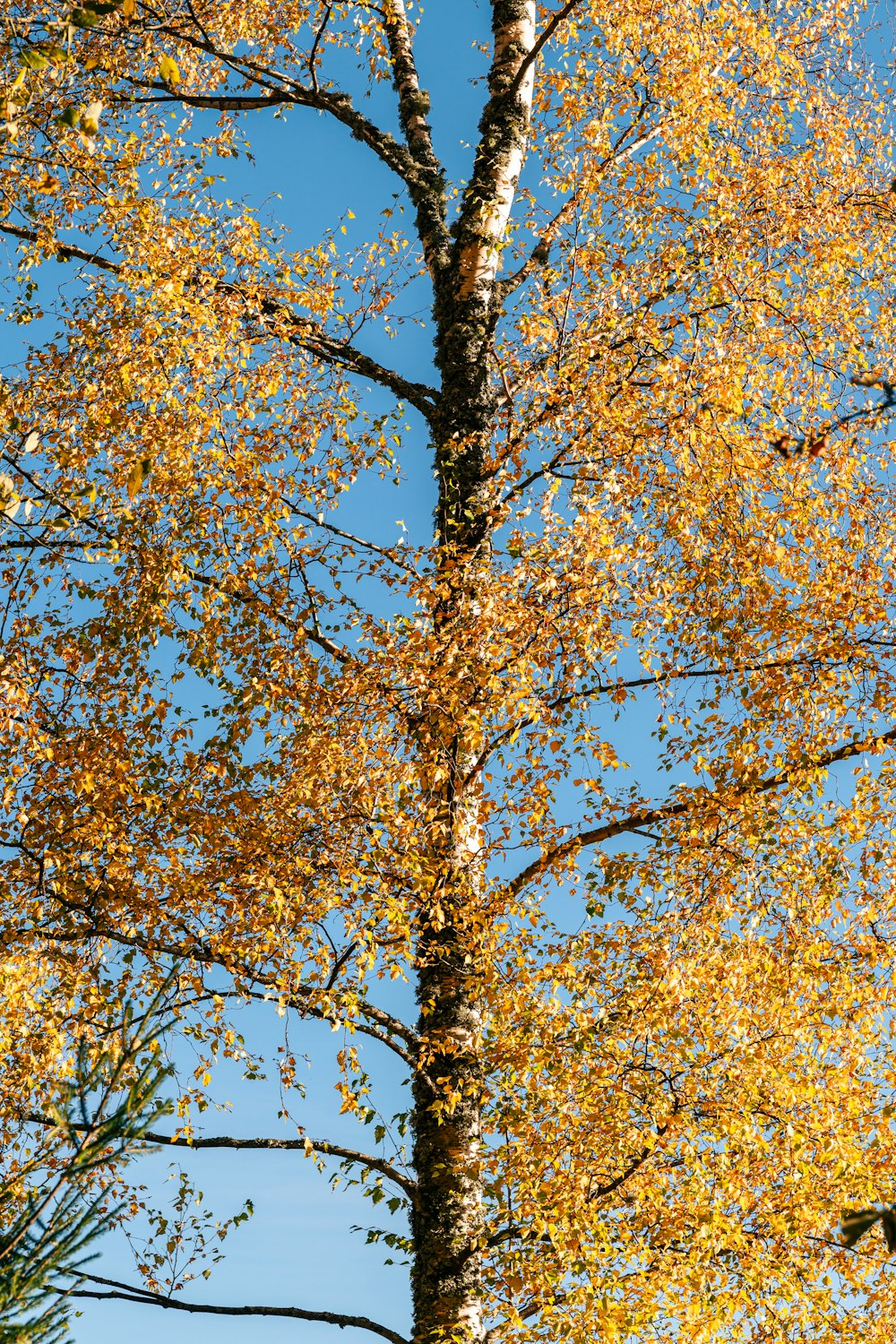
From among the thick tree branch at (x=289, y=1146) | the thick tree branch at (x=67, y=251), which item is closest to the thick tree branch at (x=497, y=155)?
the thick tree branch at (x=67, y=251)

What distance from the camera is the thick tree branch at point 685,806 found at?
7.76 metres

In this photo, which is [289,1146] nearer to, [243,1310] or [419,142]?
[243,1310]

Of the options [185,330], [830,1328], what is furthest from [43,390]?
[830,1328]

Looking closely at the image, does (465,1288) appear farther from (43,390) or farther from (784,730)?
(43,390)

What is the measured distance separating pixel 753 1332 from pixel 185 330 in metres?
8.18

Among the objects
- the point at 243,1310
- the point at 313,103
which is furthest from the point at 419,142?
the point at 243,1310

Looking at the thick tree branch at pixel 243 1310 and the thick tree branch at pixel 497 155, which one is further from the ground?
the thick tree branch at pixel 497 155

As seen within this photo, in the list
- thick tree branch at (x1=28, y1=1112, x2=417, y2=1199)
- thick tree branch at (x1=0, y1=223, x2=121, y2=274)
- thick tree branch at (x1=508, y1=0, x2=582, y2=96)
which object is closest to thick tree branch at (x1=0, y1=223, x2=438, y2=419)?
thick tree branch at (x1=0, y1=223, x2=121, y2=274)

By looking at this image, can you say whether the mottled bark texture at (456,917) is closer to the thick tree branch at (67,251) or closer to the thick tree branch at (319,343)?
the thick tree branch at (319,343)

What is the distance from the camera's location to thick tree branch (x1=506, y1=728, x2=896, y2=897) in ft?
25.5

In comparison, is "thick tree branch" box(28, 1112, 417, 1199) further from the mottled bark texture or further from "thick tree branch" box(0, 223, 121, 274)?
"thick tree branch" box(0, 223, 121, 274)

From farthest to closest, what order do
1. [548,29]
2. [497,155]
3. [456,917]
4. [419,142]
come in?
[419,142] < [497,155] < [548,29] < [456,917]

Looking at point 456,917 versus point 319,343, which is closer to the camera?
point 456,917

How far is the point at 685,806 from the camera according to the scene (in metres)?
8.30
